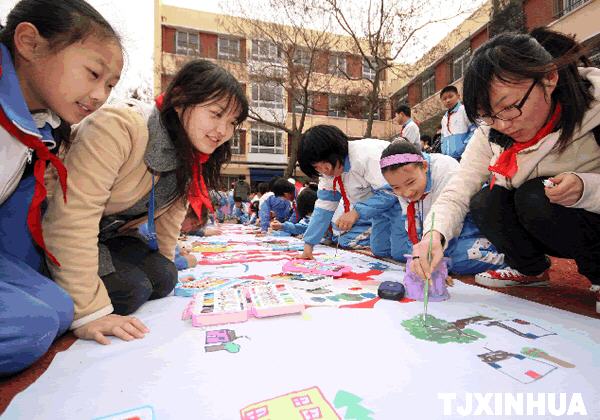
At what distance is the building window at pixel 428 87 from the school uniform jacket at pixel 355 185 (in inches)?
384

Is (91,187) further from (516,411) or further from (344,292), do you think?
(516,411)

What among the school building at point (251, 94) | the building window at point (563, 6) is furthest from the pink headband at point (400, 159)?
the school building at point (251, 94)

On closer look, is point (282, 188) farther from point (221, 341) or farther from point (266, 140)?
point (266, 140)

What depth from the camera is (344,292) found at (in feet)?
3.97

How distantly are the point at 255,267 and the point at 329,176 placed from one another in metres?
0.79

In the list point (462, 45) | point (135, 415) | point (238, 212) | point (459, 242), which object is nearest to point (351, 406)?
point (135, 415)

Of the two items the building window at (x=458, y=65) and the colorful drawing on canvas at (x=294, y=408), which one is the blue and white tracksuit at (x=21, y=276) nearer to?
the colorful drawing on canvas at (x=294, y=408)

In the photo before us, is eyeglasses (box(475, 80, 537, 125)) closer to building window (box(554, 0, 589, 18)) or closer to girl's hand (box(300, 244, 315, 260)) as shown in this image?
girl's hand (box(300, 244, 315, 260))

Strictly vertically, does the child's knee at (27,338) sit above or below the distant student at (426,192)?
below

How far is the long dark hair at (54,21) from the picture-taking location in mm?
765

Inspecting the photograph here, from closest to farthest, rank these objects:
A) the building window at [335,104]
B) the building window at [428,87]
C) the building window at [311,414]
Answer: the building window at [311,414] < the building window at [335,104] < the building window at [428,87]

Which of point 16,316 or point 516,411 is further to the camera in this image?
point 16,316

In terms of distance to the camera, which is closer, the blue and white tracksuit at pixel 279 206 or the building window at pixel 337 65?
the blue and white tracksuit at pixel 279 206

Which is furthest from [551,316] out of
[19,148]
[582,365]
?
[19,148]
